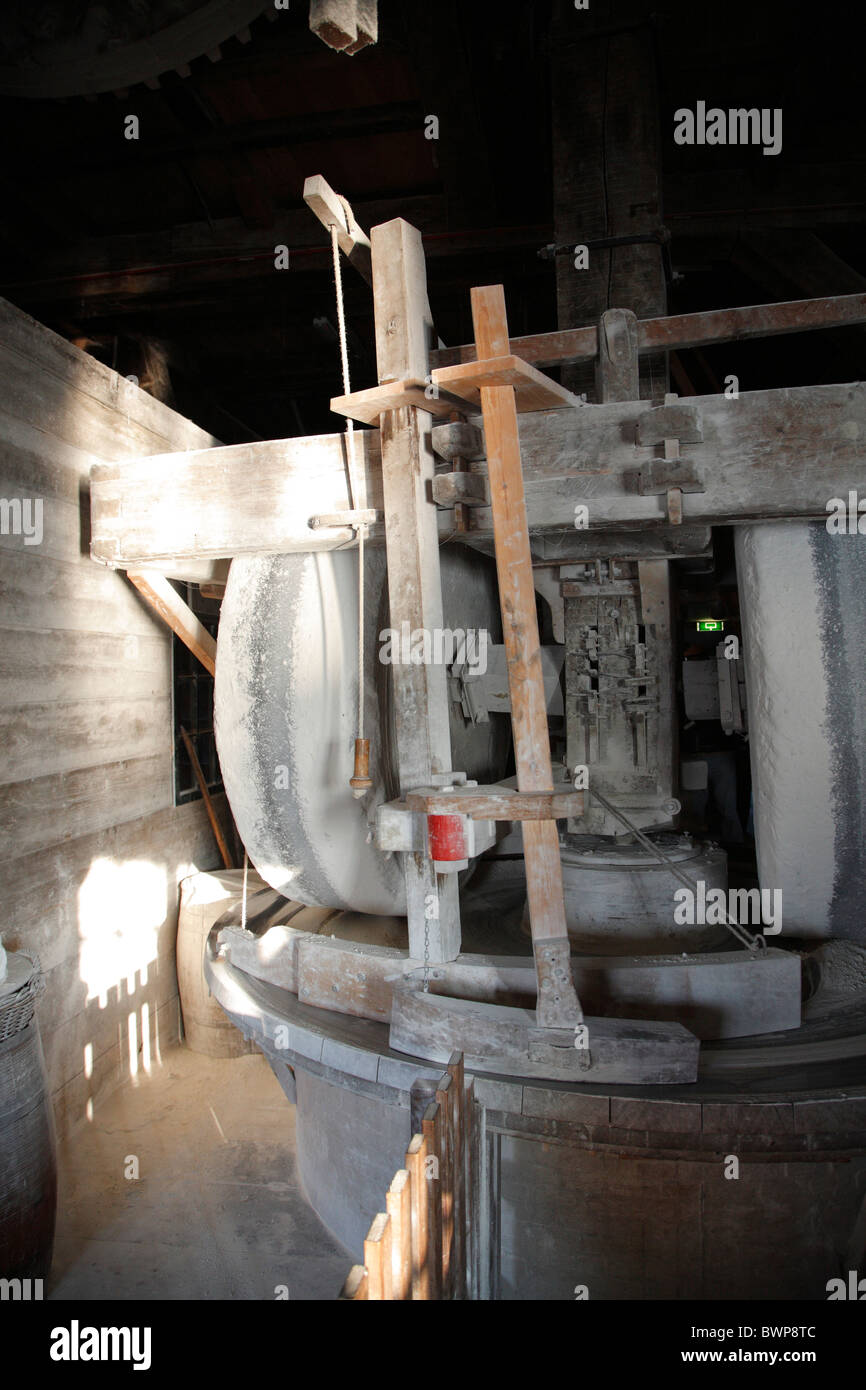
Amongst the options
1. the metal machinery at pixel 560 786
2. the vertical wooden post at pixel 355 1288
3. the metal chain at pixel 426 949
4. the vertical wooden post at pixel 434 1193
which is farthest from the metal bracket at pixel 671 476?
the vertical wooden post at pixel 355 1288

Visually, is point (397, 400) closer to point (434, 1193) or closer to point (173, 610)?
point (173, 610)

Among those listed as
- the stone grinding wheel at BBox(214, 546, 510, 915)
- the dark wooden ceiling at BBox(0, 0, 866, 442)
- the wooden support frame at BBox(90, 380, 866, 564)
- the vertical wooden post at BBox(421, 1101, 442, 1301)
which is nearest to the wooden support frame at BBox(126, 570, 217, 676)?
the wooden support frame at BBox(90, 380, 866, 564)

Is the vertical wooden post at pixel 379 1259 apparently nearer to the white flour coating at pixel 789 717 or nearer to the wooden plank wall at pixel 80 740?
the white flour coating at pixel 789 717

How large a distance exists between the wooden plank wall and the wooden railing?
2.44 meters

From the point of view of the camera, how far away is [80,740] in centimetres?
432

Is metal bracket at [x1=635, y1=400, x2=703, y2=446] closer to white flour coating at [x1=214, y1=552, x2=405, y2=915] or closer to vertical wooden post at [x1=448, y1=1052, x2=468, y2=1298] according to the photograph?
white flour coating at [x1=214, y1=552, x2=405, y2=915]

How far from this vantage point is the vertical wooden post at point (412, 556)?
2852 mm

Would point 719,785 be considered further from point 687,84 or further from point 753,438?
point 687,84

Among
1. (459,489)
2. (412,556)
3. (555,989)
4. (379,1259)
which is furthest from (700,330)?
(379,1259)

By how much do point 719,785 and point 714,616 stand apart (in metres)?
1.02

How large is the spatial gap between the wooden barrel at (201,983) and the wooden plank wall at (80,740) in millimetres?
151

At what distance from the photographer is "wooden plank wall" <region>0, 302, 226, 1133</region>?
3.72 meters

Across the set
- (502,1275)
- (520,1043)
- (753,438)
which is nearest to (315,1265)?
(502,1275)

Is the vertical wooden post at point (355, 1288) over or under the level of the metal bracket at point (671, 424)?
under
